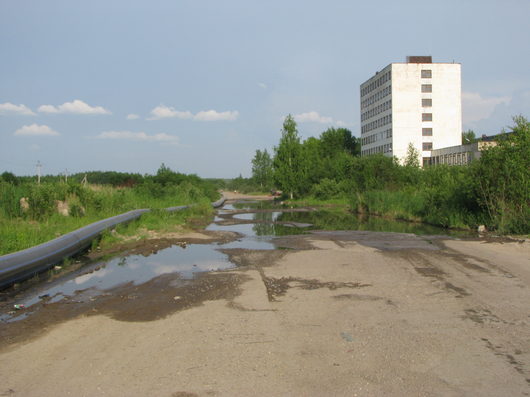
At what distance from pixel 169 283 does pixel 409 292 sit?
3999mm

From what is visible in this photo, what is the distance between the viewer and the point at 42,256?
32.1 ft

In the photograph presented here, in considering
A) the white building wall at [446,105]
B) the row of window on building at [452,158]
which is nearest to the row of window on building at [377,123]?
the white building wall at [446,105]

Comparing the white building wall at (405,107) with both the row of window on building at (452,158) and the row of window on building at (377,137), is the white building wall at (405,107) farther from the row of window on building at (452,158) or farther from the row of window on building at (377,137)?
the row of window on building at (452,158)

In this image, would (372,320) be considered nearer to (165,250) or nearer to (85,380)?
(85,380)

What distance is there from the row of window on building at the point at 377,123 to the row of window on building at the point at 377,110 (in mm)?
1466

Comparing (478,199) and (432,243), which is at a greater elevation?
(478,199)

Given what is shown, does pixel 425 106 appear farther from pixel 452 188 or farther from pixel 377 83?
pixel 452 188

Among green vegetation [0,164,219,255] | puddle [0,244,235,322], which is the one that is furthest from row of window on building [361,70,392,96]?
puddle [0,244,235,322]

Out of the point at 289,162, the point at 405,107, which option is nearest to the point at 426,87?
the point at 405,107

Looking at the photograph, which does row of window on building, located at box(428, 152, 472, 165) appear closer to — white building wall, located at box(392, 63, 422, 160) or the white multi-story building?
the white multi-story building

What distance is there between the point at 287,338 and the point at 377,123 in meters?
92.6

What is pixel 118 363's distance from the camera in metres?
4.47

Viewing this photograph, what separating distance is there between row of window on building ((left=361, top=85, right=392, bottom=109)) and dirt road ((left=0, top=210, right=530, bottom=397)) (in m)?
82.7

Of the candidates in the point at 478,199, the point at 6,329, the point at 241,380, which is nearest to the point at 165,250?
the point at 6,329
